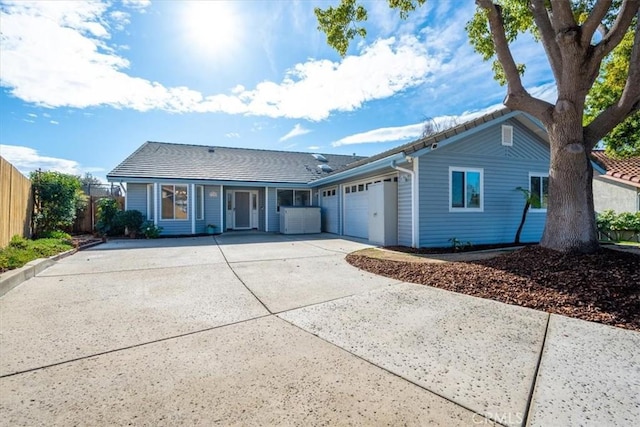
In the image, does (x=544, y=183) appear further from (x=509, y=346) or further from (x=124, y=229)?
(x=124, y=229)

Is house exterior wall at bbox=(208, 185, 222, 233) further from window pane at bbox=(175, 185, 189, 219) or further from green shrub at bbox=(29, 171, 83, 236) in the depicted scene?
green shrub at bbox=(29, 171, 83, 236)

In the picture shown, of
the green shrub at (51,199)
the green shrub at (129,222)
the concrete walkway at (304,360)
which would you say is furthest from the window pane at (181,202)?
the concrete walkway at (304,360)

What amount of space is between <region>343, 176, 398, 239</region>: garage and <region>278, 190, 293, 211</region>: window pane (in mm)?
4257

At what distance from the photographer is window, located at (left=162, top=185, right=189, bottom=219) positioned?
1362cm

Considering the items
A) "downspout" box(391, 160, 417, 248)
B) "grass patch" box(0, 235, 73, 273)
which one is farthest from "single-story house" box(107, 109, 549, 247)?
"grass patch" box(0, 235, 73, 273)

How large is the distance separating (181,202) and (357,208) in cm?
815

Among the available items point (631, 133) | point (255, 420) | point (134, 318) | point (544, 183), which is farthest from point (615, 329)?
point (631, 133)

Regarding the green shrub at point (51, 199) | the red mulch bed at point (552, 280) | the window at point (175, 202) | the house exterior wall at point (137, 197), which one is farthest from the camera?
the window at point (175, 202)

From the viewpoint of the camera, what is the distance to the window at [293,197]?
53.2 ft

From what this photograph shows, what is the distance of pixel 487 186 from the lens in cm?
975

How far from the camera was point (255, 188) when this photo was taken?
1652cm

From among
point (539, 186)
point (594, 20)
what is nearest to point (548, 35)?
point (594, 20)

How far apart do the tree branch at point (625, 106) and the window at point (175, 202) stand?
14.1 metres

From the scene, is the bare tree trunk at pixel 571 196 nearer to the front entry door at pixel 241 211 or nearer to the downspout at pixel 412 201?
the downspout at pixel 412 201
